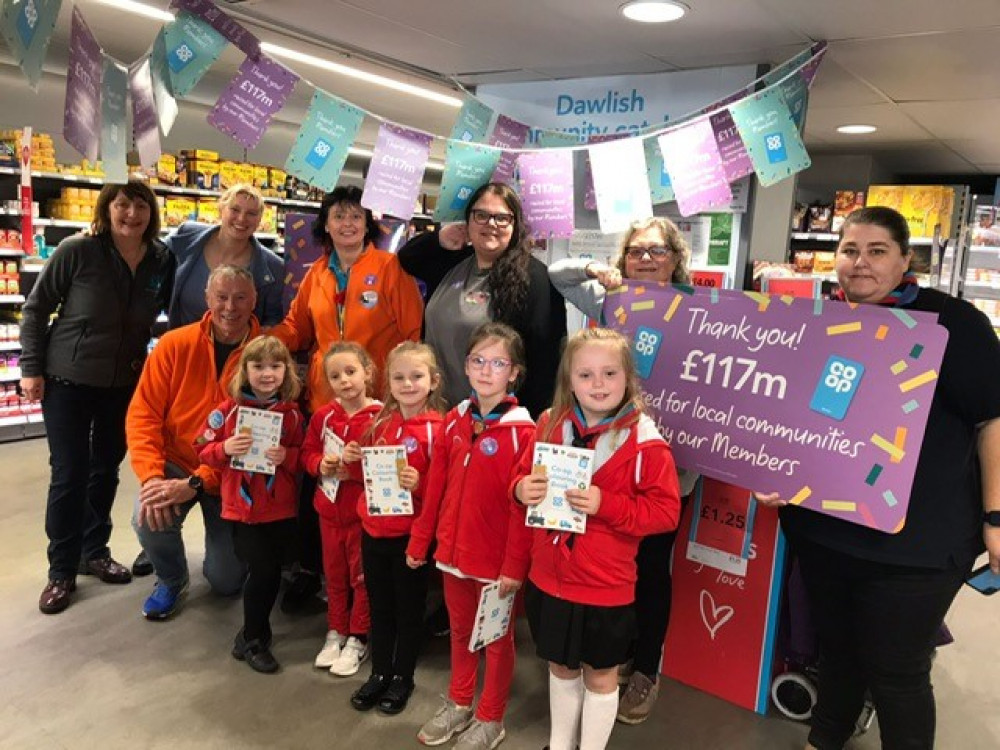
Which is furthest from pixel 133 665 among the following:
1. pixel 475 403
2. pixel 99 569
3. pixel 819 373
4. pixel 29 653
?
pixel 819 373

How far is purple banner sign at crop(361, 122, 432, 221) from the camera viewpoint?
9.39 ft

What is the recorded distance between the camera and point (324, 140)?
9.23 ft

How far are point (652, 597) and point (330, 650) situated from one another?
4.04 feet

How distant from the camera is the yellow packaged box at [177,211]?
266 inches

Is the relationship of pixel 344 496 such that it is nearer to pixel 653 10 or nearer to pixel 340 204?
pixel 340 204

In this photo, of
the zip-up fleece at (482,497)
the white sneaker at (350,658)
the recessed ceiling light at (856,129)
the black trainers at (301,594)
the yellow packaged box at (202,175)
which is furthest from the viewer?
the yellow packaged box at (202,175)

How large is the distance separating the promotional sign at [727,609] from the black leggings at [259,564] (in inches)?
59.3

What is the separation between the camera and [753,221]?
3588 mm

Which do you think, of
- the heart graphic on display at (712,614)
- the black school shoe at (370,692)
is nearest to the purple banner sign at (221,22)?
the black school shoe at (370,692)

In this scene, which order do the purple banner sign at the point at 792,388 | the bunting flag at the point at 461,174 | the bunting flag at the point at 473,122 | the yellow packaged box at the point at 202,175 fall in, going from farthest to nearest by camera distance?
the yellow packaged box at the point at 202,175 → the bunting flag at the point at 473,122 → the bunting flag at the point at 461,174 → the purple banner sign at the point at 792,388

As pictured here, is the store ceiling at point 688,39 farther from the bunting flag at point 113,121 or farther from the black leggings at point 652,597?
the black leggings at point 652,597

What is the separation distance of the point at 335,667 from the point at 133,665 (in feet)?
2.50

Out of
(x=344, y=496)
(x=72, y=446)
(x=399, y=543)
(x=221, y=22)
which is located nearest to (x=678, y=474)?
(x=399, y=543)

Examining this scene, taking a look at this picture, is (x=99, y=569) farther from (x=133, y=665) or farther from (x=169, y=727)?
(x=169, y=727)
